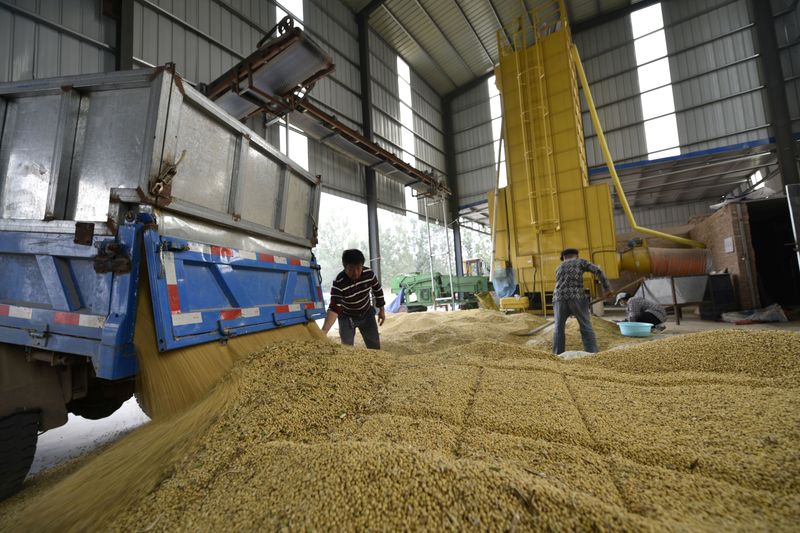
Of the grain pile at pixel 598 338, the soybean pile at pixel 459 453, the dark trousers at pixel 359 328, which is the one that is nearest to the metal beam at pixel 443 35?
the grain pile at pixel 598 338

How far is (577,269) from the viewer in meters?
4.36

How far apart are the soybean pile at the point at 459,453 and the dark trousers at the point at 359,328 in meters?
1.56

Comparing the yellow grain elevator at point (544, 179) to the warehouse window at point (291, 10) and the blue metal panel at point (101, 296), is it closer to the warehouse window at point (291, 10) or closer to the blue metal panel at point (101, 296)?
the blue metal panel at point (101, 296)

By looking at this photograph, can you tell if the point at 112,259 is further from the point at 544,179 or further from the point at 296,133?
the point at 296,133

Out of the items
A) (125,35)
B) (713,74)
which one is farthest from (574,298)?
(713,74)

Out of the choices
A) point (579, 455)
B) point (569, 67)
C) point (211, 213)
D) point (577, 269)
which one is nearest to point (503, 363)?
point (579, 455)

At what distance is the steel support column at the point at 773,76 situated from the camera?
11766 millimetres

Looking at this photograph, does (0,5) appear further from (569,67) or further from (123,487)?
(569,67)

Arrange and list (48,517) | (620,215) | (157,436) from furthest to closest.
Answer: (620,215) < (157,436) < (48,517)

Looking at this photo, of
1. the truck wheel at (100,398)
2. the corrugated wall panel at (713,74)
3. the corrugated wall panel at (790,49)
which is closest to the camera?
the truck wheel at (100,398)

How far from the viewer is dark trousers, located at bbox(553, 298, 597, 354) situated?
4.23 m

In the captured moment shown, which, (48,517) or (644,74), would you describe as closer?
(48,517)

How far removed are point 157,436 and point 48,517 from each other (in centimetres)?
43

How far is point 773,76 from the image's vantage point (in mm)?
12180
